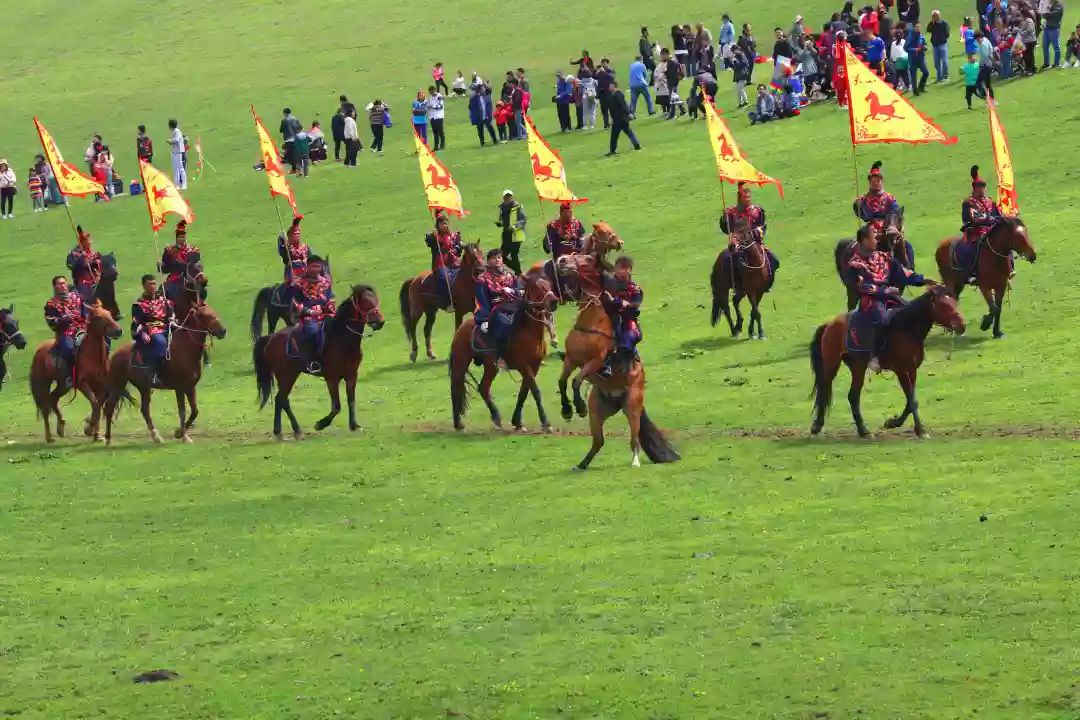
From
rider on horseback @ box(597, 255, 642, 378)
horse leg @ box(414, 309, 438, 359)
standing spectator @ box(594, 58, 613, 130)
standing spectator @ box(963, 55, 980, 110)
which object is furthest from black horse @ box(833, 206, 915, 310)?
standing spectator @ box(594, 58, 613, 130)

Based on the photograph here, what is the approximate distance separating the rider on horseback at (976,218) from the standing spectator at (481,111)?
96.9ft

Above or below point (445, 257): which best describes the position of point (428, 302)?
below

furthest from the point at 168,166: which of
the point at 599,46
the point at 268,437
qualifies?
the point at 268,437

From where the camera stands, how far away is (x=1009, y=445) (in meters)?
28.7

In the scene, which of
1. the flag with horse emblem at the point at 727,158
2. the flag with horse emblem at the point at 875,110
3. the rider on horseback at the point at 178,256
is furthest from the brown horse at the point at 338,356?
the flag with horse emblem at the point at 727,158

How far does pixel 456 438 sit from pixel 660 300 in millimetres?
13790

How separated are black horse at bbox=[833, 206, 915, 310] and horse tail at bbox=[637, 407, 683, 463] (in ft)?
19.0

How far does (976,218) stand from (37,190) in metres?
38.0

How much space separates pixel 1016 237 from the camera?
3766cm

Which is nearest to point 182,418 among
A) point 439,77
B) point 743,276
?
point 743,276

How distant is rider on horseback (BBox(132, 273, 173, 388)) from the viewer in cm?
3494

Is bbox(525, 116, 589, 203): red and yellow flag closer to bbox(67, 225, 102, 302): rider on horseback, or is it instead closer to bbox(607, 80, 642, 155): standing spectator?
bbox(67, 225, 102, 302): rider on horseback

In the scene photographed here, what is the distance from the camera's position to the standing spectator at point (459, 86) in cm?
7588

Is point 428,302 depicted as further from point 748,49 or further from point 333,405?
point 748,49
